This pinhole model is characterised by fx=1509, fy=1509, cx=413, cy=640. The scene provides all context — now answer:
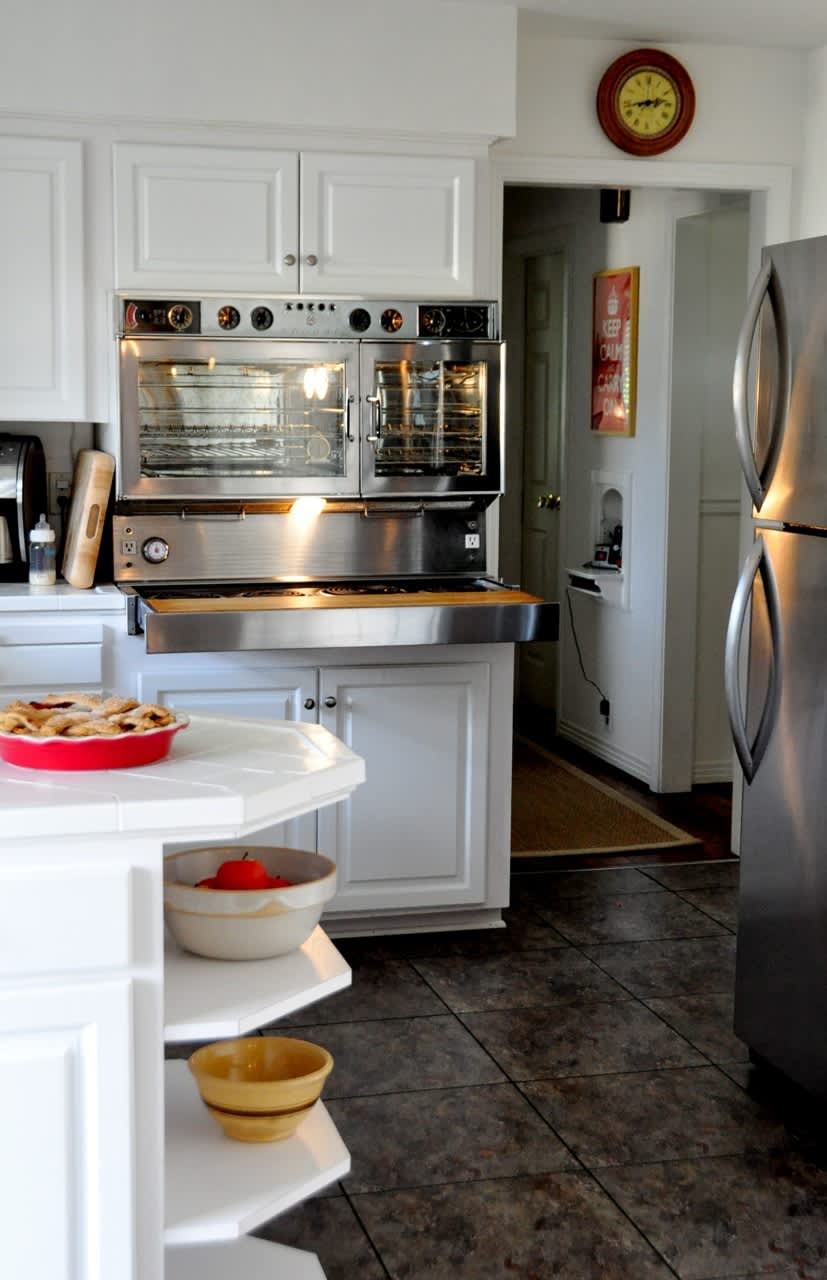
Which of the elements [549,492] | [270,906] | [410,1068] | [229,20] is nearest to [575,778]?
[549,492]

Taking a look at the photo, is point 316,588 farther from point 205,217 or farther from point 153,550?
point 205,217

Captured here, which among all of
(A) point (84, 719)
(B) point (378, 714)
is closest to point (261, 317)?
(B) point (378, 714)

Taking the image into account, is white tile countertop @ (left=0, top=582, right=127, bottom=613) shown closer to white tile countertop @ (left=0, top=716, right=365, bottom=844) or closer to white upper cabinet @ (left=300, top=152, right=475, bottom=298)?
white upper cabinet @ (left=300, top=152, right=475, bottom=298)

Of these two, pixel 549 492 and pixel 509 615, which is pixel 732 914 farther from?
pixel 549 492

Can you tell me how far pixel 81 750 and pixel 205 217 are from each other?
7.42 feet

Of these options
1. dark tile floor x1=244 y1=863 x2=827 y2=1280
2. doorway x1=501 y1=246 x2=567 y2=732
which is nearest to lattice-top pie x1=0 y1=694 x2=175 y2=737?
dark tile floor x1=244 y1=863 x2=827 y2=1280

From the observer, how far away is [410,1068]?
3.36 meters

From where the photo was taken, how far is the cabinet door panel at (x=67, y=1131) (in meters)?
1.88

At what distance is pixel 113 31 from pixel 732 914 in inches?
116

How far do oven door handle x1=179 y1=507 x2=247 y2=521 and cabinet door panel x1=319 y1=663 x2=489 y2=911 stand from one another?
54cm

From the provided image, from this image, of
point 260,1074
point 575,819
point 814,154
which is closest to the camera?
point 260,1074

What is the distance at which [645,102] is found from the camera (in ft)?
14.6

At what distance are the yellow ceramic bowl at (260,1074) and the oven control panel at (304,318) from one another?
85.9 inches

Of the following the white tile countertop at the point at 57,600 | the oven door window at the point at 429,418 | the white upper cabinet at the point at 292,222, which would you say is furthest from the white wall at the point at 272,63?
the white tile countertop at the point at 57,600
